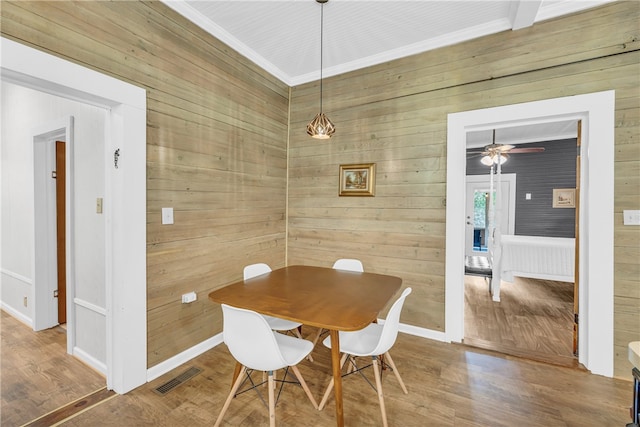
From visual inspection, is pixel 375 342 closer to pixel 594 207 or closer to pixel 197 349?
pixel 197 349

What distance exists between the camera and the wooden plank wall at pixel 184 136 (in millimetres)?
1748

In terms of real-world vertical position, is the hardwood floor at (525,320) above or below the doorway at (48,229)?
below

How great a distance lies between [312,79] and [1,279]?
4362 millimetres

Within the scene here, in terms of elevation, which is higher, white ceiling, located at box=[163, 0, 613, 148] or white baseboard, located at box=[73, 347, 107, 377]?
white ceiling, located at box=[163, 0, 613, 148]

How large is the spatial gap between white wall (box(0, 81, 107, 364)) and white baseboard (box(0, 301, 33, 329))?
0.4 inches

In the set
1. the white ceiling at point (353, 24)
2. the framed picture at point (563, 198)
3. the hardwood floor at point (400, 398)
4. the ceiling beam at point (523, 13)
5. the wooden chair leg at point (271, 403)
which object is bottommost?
the hardwood floor at point (400, 398)

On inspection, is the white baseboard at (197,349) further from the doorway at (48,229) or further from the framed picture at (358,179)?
the doorway at (48,229)

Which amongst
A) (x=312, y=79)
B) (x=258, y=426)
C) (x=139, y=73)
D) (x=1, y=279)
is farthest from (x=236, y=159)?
(x=1, y=279)

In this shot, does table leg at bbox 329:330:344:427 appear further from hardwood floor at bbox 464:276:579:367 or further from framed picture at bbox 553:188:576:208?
framed picture at bbox 553:188:576:208

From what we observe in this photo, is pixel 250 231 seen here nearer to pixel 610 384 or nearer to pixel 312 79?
pixel 312 79

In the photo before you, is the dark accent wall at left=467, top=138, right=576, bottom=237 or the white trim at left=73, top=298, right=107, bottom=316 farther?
the dark accent wall at left=467, top=138, right=576, bottom=237

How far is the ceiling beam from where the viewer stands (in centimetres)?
211

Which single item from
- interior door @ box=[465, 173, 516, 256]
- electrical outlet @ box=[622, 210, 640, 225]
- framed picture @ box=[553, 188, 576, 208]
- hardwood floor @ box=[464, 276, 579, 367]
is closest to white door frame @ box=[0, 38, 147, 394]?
hardwood floor @ box=[464, 276, 579, 367]

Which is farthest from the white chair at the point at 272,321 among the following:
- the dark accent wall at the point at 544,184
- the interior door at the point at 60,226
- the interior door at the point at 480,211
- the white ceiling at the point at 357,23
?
the dark accent wall at the point at 544,184
